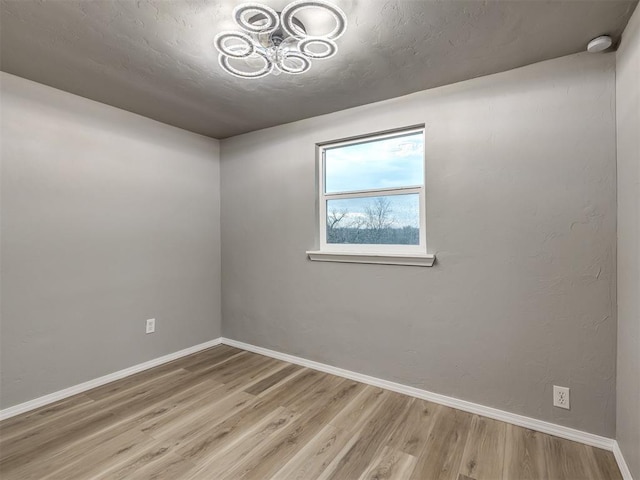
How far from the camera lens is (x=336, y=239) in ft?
9.57

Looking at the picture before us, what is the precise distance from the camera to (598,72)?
181 cm

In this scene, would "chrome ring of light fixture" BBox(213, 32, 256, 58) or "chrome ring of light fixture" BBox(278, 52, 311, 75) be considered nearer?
"chrome ring of light fixture" BBox(213, 32, 256, 58)

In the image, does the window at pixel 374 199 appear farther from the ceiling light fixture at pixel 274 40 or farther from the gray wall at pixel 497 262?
the ceiling light fixture at pixel 274 40

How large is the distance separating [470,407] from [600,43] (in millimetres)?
2275

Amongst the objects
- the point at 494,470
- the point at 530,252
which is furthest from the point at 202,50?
the point at 494,470

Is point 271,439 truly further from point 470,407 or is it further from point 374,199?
point 374,199

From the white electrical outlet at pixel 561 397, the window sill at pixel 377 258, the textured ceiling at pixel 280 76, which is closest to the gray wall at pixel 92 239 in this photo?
the textured ceiling at pixel 280 76

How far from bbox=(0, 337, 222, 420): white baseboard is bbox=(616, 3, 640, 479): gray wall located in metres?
3.29

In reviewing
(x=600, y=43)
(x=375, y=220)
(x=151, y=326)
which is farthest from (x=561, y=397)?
(x=151, y=326)

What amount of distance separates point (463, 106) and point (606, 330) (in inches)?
63.5

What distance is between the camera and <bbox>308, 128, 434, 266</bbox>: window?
2.48 m

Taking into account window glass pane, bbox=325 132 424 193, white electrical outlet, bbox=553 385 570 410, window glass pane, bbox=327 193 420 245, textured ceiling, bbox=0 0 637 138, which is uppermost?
textured ceiling, bbox=0 0 637 138

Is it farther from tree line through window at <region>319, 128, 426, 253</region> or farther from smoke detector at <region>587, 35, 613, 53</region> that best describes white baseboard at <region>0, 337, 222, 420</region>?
smoke detector at <region>587, 35, 613, 53</region>

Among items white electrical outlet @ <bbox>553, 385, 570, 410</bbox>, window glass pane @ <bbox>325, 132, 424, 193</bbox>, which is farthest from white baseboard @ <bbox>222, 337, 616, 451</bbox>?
window glass pane @ <bbox>325, 132, 424, 193</bbox>
